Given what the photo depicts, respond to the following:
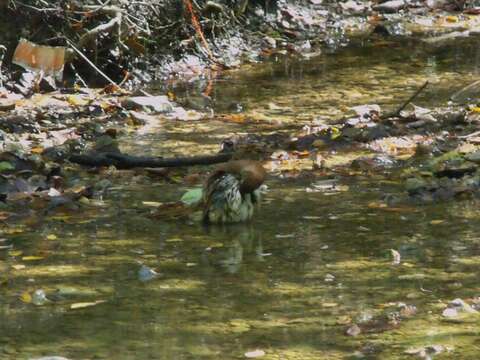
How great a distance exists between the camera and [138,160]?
21.9ft

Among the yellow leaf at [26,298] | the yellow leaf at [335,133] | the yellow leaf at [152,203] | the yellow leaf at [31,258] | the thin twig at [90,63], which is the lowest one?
the yellow leaf at [26,298]

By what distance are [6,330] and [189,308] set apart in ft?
2.24

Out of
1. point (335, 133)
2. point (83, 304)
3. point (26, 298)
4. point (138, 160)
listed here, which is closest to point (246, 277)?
point (83, 304)

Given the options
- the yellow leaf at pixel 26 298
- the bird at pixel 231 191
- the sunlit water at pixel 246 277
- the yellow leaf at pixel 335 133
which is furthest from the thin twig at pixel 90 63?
the yellow leaf at pixel 26 298

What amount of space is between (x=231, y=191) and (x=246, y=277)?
0.89 metres

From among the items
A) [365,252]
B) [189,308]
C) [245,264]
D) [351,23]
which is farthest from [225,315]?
[351,23]

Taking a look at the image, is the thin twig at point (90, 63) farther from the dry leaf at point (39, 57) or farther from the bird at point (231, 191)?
the bird at point (231, 191)

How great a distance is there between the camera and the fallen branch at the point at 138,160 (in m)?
6.63

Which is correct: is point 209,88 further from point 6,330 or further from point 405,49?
point 6,330

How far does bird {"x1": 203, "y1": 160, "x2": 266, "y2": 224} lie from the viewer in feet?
18.0

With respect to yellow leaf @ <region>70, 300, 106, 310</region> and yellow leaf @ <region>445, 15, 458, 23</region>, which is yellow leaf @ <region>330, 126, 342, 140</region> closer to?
yellow leaf @ <region>70, 300, 106, 310</region>

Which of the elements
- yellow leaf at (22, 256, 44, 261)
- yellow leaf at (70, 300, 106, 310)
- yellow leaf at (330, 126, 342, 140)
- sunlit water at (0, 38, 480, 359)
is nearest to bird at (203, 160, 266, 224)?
sunlit water at (0, 38, 480, 359)

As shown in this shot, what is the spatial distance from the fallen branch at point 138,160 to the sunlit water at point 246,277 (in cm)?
10

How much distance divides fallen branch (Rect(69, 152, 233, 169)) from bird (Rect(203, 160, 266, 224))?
1101 mm
